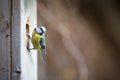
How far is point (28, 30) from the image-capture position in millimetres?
2262

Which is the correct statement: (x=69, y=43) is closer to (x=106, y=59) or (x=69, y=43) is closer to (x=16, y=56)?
(x=106, y=59)

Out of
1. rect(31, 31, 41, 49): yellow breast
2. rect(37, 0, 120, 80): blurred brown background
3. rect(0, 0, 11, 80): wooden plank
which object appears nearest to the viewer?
rect(0, 0, 11, 80): wooden plank

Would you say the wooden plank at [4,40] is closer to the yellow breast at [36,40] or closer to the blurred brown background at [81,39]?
the yellow breast at [36,40]

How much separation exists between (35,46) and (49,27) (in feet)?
2.55

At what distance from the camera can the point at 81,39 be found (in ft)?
9.93

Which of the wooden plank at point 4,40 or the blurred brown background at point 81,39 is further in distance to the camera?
the blurred brown background at point 81,39

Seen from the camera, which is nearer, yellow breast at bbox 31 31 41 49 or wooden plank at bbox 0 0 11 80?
wooden plank at bbox 0 0 11 80

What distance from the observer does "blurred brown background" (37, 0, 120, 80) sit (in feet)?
9.77

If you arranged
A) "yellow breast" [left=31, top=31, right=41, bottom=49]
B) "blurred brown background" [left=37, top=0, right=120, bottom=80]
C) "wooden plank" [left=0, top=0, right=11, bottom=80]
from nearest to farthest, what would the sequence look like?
"wooden plank" [left=0, top=0, right=11, bottom=80] → "yellow breast" [left=31, top=31, right=41, bottom=49] → "blurred brown background" [left=37, top=0, right=120, bottom=80]

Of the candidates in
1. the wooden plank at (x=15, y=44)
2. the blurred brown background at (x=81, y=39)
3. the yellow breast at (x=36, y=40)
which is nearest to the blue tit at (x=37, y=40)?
the yellow breast at (x=36, y=40)

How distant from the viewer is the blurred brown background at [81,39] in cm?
298

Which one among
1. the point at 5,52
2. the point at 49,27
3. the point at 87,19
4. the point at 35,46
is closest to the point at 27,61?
the point at 35,46

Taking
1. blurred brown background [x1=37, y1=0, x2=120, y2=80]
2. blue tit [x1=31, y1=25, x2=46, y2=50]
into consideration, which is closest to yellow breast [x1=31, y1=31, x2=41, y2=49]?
blue tit [x1=31, y1=25, x2=46, y2=50]

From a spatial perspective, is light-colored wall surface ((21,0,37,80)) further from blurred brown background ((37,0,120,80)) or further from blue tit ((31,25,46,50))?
blurred brown background ((37,0,120,80))
